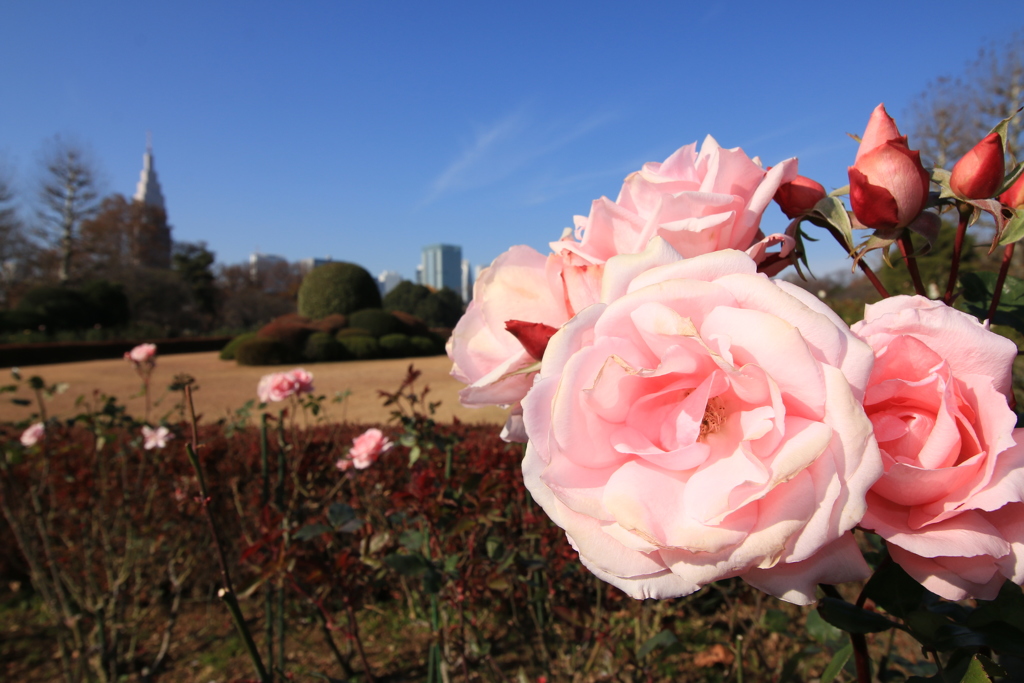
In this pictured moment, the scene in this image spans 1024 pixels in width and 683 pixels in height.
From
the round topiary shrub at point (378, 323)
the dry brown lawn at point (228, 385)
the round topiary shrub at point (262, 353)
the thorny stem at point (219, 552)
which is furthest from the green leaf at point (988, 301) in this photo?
the round topiary shrub at point (378, 323)

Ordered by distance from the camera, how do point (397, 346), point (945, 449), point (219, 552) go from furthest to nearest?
point (397, 346) < point (219, 552) < point (945, 449)

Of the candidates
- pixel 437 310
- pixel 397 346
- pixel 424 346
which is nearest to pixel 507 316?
pixel 397 346

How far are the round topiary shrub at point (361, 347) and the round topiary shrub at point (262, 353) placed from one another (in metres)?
1.66

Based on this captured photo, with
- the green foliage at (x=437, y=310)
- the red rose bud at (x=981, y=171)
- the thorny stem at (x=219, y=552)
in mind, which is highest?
the green foliage at (x=437, y=310)

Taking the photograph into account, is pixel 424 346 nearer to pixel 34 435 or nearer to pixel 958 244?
pixel 34 435

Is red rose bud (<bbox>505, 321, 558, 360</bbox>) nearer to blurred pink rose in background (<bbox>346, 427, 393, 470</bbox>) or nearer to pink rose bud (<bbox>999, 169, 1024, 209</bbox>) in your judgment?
pink rose bud (<bbox>999, 169, 1024, 209</bbox>)

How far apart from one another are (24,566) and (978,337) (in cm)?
549

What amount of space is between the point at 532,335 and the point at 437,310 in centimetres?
3061

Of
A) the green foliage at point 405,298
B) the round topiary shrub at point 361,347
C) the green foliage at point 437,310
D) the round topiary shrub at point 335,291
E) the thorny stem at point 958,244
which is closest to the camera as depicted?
the thorny stem at point 958,244

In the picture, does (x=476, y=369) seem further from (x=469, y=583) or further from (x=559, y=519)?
(x=469, y=583)

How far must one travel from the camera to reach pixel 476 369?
63 centimetres

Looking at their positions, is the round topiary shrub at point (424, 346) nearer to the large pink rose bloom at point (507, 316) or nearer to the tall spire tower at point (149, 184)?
the large pink rose bloom at point (507, 316)

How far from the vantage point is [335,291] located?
68.5 ft

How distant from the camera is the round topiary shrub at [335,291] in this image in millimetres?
20812
